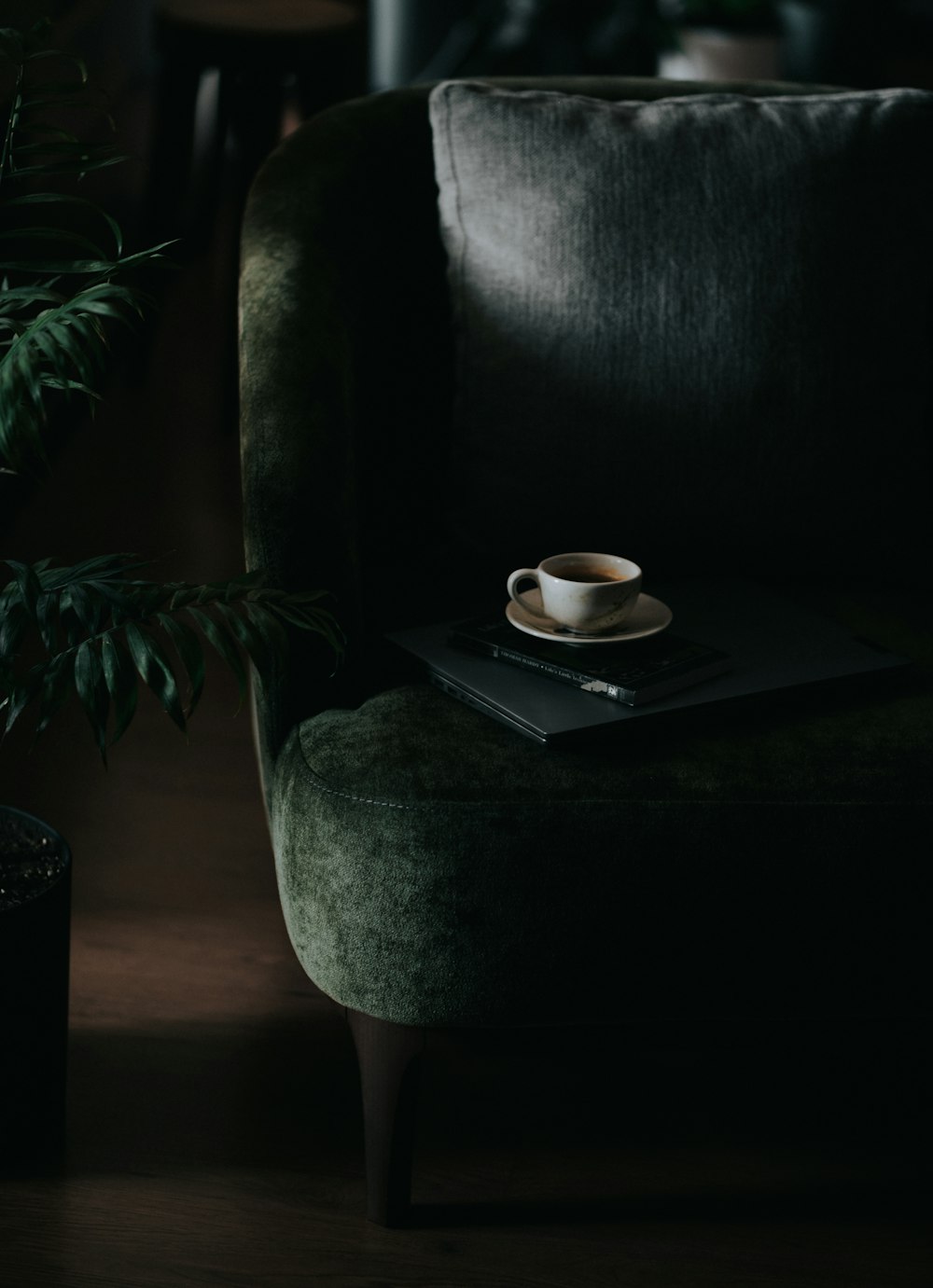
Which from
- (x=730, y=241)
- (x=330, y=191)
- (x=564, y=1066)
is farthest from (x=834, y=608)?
(x=330, y=191)

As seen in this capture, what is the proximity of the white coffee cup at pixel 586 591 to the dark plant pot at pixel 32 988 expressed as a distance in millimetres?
472

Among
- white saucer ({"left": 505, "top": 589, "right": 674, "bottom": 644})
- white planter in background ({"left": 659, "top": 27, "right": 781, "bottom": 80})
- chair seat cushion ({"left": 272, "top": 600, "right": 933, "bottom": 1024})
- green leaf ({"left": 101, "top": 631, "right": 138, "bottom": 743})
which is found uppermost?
white planter in background ({"left": 659, "top": 27, "right": 781, "bottom": 80})

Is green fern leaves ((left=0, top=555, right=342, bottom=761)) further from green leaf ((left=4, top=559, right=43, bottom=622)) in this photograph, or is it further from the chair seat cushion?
the chair seat cushion

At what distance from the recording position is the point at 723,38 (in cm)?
367

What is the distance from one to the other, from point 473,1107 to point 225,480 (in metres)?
1.75

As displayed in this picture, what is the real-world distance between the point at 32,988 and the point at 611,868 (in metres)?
0.50

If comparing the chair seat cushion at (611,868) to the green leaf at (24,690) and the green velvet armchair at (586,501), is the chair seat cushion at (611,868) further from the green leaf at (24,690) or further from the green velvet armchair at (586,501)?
the green leaf at (24,690)

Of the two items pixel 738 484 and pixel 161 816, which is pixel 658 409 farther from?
pixel 161 816

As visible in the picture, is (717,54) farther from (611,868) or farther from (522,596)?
Result: (611,868)

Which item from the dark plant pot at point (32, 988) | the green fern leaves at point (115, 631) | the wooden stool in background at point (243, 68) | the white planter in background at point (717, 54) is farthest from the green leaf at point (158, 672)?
the white planter in background at point (717, 54)

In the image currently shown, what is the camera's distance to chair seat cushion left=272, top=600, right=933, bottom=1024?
43.4 inches

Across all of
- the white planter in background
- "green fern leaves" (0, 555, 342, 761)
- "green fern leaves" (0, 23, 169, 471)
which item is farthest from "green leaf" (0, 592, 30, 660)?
the white planter in background

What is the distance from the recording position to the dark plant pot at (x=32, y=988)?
3.90 ft

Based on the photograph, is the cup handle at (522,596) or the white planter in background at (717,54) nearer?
the cup handle at (522,596)
